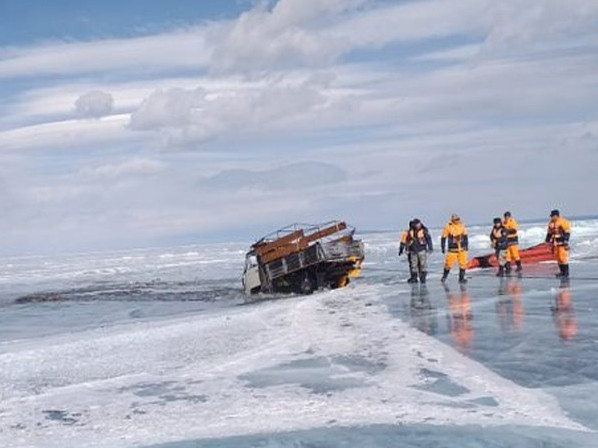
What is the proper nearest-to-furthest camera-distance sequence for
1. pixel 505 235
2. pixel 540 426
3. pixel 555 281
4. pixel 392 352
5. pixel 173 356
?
pixel 540 426 < pixel 392 352 < pixel 173 356 < pixel 555 281 < pixel 505 235

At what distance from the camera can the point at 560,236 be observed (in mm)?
20281

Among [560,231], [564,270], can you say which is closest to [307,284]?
[564,270]

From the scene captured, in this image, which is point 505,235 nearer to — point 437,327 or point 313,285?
point 313,285

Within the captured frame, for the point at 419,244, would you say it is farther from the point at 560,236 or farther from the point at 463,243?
the point at 560,236

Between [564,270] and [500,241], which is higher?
[500,241]

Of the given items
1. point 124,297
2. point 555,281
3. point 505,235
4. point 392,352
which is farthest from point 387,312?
point 124,297

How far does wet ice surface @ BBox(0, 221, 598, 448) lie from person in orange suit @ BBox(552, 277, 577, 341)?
49 millimetres

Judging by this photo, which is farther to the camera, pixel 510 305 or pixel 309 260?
pixel 309 260

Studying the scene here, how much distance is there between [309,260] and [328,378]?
48.3ft

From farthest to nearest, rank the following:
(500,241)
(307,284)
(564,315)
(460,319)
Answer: (307,284) → (500,241) → (460,319) → (564,315)

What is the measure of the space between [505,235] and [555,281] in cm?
268

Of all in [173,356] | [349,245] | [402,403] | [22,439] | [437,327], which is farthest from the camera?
[349,245]

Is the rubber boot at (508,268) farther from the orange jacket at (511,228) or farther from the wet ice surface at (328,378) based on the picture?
the wet ice surface at (328,378)

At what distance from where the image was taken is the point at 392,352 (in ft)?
35.1
